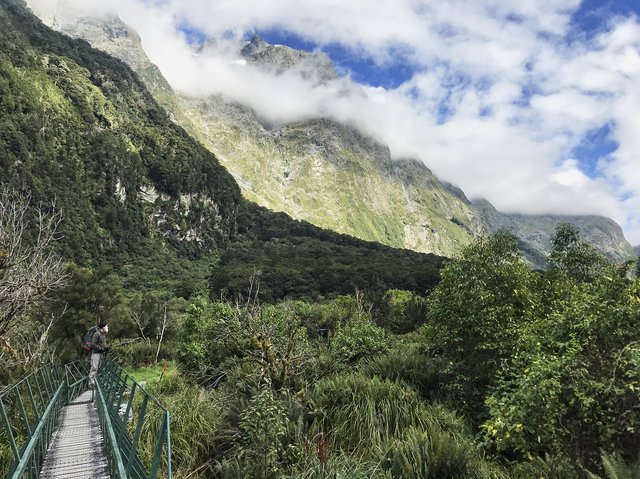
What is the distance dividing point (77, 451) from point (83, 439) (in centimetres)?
77

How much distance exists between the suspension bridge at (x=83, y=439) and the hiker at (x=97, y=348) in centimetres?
156

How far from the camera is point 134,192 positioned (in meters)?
143

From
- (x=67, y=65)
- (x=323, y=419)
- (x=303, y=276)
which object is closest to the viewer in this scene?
(x=323, y=419)

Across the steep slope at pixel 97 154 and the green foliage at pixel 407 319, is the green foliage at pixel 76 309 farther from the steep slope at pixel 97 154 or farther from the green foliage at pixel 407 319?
the steep slope at pixel 97 154

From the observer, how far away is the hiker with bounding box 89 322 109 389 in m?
12.6

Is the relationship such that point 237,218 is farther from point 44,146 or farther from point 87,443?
point 87,443

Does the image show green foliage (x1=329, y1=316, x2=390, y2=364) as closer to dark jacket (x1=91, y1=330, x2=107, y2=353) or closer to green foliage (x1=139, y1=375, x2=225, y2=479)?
green foliage (x1=139, y1=375, x2=225, y2=479)

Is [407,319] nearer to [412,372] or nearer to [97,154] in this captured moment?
[412,372]

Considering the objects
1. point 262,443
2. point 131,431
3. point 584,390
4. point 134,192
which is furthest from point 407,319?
point 134,192

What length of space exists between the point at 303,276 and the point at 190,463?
101130 millimetres

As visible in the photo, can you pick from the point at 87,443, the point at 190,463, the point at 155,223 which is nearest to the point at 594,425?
the point at 190,463

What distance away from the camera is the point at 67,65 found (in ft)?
516

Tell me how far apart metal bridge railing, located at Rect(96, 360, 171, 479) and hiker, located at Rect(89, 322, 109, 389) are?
1104 mm

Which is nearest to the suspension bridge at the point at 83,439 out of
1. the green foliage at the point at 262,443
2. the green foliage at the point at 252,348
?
the green foliage at the point at 262,443
